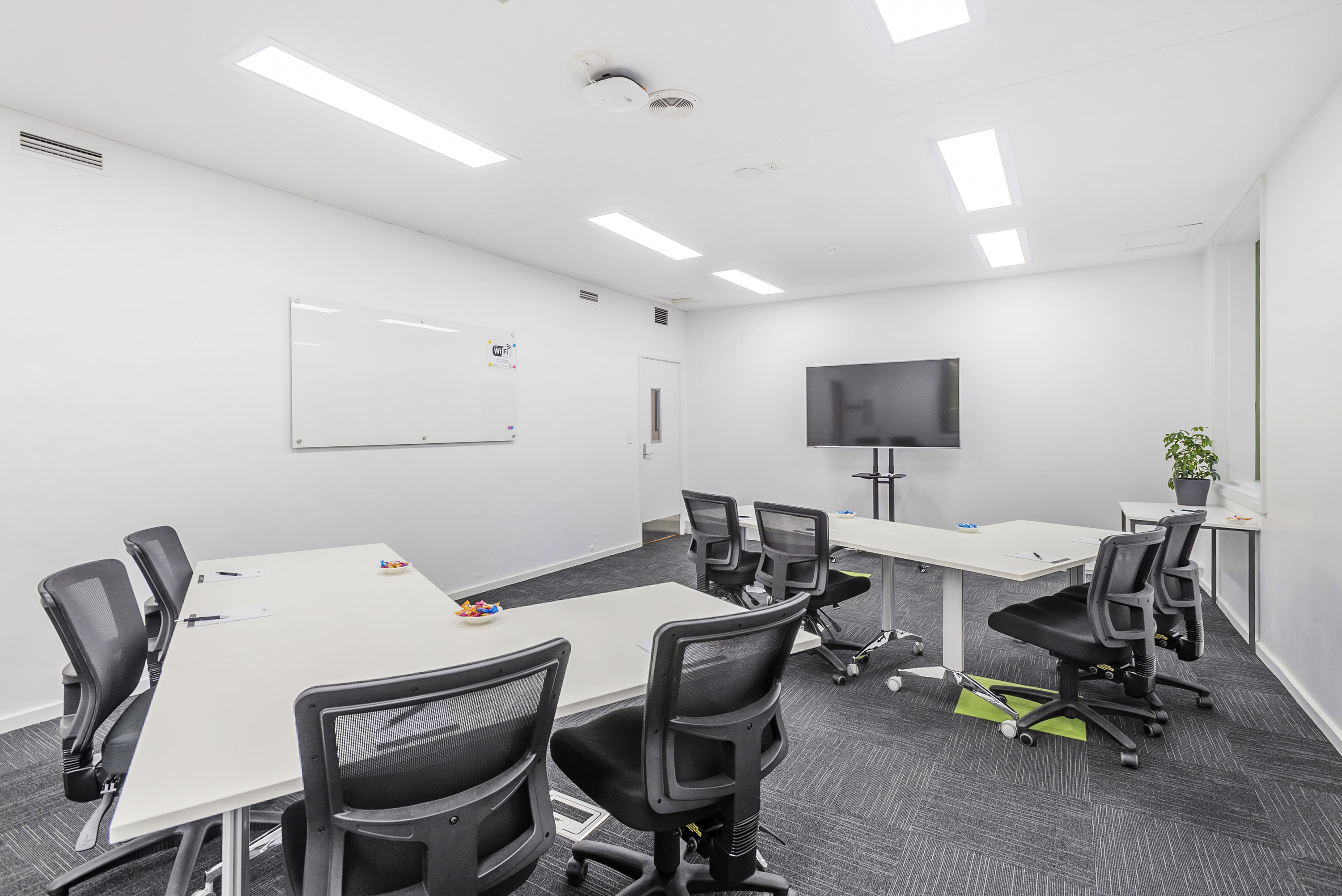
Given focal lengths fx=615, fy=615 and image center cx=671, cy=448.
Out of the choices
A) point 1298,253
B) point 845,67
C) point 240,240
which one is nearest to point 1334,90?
point 1298,253

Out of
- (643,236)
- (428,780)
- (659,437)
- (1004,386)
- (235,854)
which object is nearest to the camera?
(428,780)

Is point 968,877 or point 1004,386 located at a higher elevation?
point 1004,386

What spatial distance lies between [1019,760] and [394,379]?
174 inches

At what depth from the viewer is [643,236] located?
16.0 ft

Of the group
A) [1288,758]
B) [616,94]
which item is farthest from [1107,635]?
[616,94]

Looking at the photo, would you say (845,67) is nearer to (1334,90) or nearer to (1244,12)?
(1244,12)

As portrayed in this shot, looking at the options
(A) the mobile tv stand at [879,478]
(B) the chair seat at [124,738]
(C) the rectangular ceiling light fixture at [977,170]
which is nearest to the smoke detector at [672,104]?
(C) the rectangular ceiling light fixture at [977,170]

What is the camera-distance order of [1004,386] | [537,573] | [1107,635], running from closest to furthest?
1. [1107,635]
2. [537,573]
3. [1004,386]

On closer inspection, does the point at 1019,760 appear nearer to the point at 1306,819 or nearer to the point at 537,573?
the point at 1306,819

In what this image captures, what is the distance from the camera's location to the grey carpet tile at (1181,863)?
6.25ft

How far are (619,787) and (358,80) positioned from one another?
9.61ft

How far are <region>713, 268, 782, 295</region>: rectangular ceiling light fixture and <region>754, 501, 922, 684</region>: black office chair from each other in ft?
10.3

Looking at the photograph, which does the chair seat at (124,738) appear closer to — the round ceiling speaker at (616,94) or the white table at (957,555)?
the round ceiling speaker at (616,94)

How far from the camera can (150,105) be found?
112 inches
